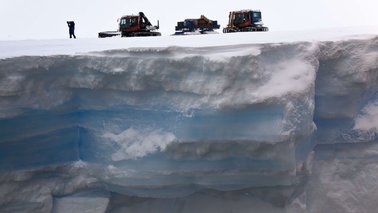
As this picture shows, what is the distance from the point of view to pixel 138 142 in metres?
3.08

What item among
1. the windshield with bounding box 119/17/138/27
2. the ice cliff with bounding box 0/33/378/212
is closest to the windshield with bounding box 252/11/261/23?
the windshield with bounding box 119/17/138/27

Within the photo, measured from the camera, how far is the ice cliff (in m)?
2.82

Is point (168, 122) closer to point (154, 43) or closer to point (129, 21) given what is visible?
point (154, 43)

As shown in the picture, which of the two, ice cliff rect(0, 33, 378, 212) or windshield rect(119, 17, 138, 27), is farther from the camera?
windshield rect(119, 17, 138, 27)

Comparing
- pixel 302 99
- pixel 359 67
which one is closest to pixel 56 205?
pixel 302 99

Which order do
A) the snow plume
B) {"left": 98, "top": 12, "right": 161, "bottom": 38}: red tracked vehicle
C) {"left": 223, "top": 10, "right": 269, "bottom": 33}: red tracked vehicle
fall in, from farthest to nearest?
{"left": 223, "top": 10, "right": 269, "bottom": 33}: red tracked vehicle → {"left": 98, "top": 12, "right": 161, "bottom": 38}: red tracked vehicle → the snow plume

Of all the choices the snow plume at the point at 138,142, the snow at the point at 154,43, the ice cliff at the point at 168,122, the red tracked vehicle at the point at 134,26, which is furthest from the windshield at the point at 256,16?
the snow plume at the point at 138,142

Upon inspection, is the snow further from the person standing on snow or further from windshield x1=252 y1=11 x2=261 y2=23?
windshield x1=252 y1=11 x2=261 y2=23

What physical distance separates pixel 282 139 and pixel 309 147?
80cm

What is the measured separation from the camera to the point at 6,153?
308 centimetres

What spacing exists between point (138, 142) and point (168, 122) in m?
0.29

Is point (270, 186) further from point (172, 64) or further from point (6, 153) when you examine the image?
point (6, 153)

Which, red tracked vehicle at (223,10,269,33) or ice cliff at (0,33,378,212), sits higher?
red tracked vehicle at (223,10,269,33)

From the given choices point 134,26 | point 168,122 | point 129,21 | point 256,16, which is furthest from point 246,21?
point 168,122
